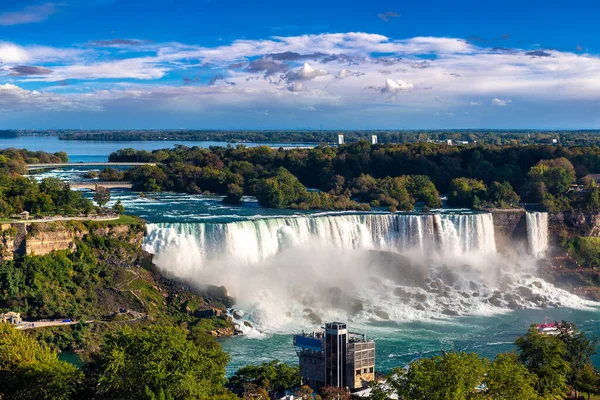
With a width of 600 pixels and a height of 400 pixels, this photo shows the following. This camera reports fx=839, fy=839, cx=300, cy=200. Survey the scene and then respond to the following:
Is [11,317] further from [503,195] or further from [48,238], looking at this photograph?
[503,195]

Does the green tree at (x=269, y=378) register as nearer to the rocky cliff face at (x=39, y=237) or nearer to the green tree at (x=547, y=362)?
the green tree at (x=547, y=362)

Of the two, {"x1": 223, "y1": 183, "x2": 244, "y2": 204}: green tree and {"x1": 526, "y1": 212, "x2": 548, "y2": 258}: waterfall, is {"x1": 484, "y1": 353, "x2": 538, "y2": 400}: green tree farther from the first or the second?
{"x1": 223, "y1": 183, "x2": 244, "y2": 204}: green tree

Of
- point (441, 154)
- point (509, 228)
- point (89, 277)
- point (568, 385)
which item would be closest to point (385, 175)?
point (441, 154)

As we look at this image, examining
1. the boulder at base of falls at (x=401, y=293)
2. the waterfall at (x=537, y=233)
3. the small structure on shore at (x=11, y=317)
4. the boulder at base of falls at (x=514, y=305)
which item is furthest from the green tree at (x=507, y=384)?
the waterfall at (x=537, y=233)

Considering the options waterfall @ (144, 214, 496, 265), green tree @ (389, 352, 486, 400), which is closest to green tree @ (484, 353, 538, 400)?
green tree @ (389, 352, 486, 400)

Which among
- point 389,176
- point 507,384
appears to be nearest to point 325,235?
point 389,176
